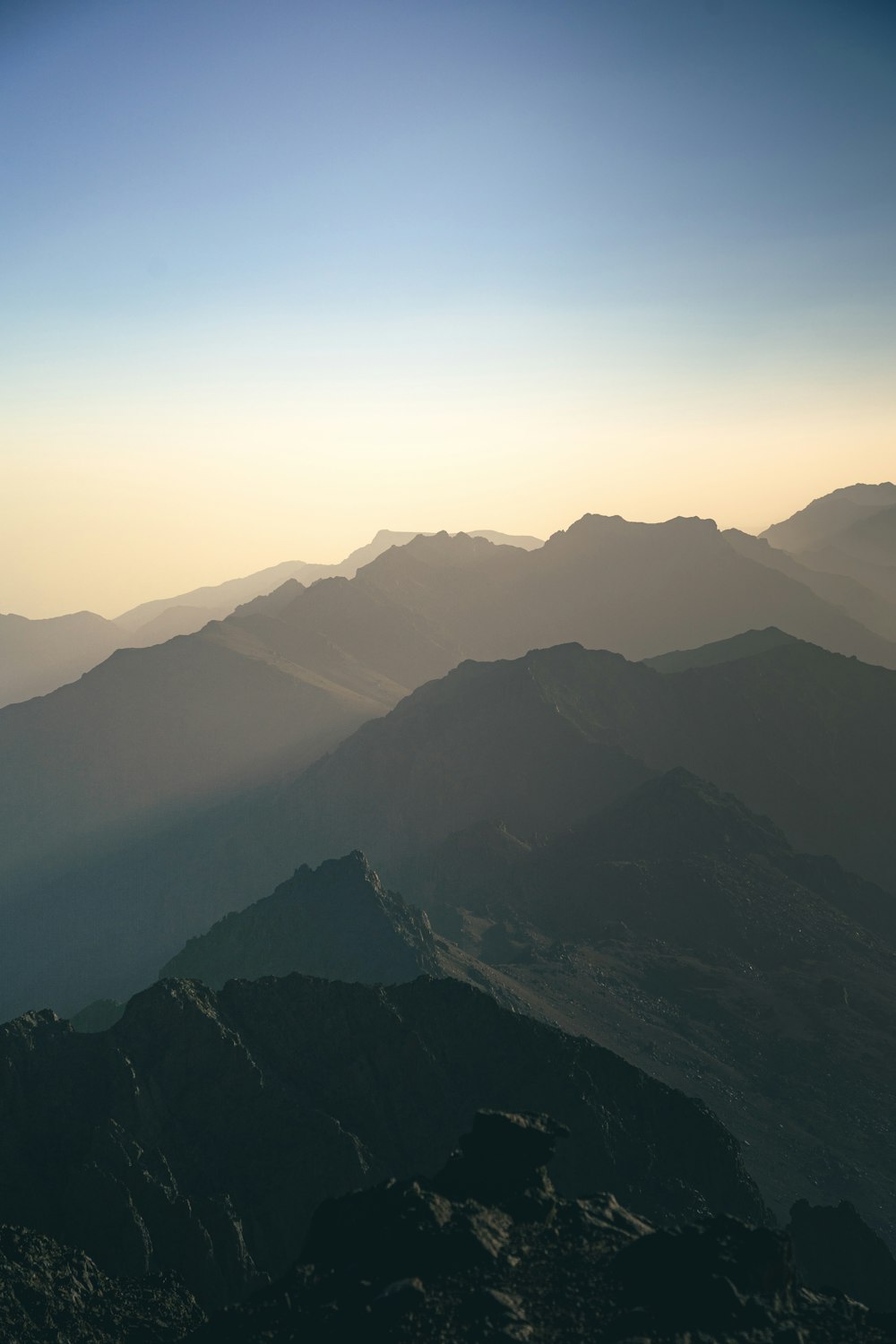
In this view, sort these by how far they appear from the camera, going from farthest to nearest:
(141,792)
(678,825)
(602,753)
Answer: (141,792), (602,753), (678,825)

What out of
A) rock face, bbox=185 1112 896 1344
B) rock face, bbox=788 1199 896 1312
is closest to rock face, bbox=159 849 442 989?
rock face, bbox=788 1199 896 1312

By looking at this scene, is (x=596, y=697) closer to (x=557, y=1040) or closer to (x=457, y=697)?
(x=457, y=697)

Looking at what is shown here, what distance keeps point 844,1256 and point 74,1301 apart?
34.6m

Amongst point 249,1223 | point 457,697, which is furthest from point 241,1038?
point 457,697

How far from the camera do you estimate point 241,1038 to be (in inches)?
1740

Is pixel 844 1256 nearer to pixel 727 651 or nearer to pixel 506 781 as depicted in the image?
pixel 506 781

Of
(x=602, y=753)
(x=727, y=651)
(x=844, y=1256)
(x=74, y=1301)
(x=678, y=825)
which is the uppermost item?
(x=727, y=651)

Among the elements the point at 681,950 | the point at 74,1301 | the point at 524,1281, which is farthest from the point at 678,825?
the point at 524,1281

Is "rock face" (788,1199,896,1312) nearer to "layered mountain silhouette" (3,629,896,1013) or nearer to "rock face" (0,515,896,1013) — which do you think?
"layered mountain silhouette" (3,629,896,1013)

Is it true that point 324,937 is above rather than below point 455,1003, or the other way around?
below

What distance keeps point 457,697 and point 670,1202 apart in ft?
352

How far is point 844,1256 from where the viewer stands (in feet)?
158

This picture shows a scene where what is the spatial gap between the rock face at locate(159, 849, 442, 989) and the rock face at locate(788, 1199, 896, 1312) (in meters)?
30.5

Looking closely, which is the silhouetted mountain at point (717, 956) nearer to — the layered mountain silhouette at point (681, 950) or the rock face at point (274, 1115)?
the layered mountain silhouette at point (681, 950)
